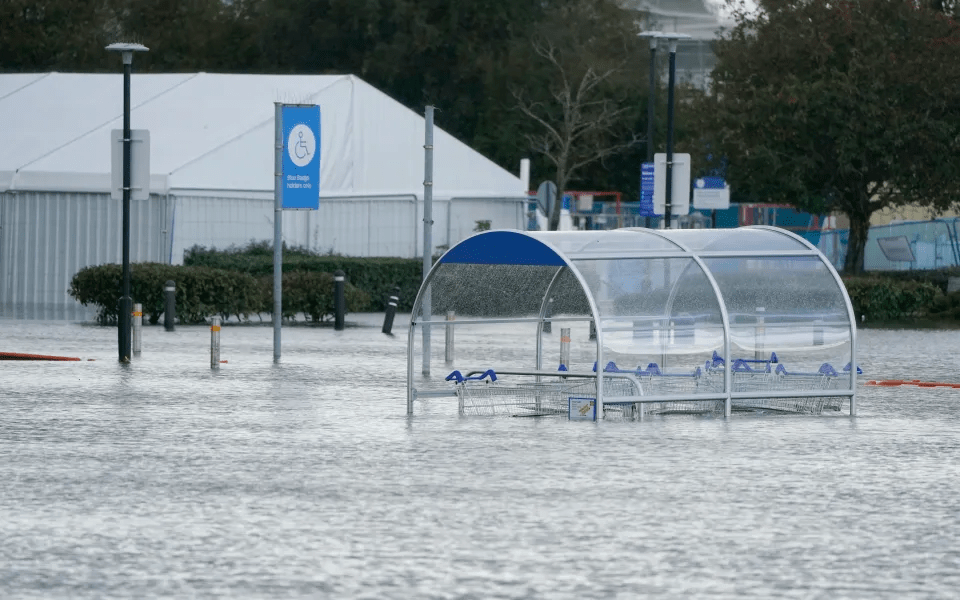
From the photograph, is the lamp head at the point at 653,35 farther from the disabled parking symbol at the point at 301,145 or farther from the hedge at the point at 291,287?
the disabled parking symbol at the point at 301,145

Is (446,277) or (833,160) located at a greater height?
(833,160)

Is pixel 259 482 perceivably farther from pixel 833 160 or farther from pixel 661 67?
pixel 661 67

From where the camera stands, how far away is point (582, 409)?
58.5ft

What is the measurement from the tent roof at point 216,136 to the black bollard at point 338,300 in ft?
21.4

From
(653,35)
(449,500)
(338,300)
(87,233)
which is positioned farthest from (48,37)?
(449,500)

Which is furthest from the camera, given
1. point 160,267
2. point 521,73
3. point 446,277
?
A: point 521,73

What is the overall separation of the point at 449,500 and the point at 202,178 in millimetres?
29537

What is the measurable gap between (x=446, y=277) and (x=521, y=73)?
50.9m

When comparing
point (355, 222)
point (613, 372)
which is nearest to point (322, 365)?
point (613, 372)

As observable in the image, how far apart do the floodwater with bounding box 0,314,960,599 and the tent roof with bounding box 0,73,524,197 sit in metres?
20.4

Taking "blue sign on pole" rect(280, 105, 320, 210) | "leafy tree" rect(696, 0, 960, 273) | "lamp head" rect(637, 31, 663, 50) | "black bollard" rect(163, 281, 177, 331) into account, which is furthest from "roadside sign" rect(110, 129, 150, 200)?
"leafy tree" rect(696, 0, 960, 273)

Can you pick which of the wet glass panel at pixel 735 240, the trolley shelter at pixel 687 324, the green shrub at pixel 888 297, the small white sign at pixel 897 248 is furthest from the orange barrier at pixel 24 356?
the small white sign at pixel 897 248

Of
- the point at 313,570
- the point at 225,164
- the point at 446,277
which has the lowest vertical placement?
the point at 313,570

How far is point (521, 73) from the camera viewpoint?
7138 cm
